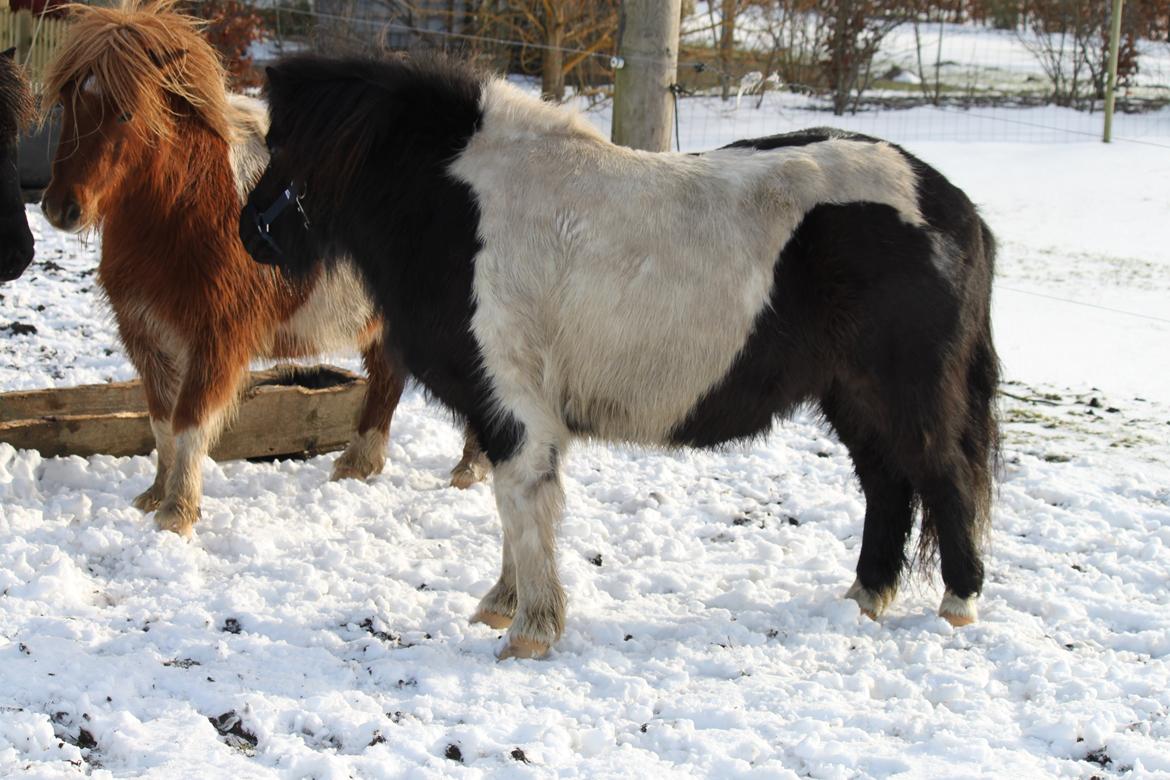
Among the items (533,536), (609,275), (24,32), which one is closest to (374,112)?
(609,275)

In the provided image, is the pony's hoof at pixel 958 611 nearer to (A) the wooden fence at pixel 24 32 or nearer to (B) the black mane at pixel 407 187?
(B) the black mane at pixel 407 187

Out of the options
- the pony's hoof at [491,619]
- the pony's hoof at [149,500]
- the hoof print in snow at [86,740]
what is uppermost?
the pony's hoof at [149,500]

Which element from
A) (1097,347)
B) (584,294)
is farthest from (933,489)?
(1097,347)

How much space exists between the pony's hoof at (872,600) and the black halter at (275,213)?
2256 mm

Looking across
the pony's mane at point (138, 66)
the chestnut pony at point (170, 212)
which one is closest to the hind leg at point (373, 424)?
the chestnut pony at point (170, 212)

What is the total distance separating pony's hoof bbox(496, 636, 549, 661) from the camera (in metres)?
3.62

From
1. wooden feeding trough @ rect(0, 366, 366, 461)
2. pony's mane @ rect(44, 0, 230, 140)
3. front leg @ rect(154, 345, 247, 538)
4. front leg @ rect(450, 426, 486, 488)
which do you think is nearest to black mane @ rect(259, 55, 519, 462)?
pony's mane @ rect(44, 0, 230, 140)

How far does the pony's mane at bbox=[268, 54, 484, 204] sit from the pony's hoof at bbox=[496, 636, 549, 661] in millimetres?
1539

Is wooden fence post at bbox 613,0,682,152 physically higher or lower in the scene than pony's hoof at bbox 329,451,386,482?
higher

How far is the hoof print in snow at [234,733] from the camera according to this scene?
299cm

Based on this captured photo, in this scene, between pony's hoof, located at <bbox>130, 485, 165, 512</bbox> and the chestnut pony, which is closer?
the chestnut pony

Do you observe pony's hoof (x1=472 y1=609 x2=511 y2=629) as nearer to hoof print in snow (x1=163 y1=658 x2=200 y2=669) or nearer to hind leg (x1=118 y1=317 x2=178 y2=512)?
hoof print in snow (x1=163 y1=658 x2=200 y2=669)

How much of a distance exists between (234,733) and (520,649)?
36.0 inches

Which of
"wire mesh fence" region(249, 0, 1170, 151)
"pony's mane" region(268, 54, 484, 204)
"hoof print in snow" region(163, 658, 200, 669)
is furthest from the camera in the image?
"wire mesh fence" region(249, 0, 1170, 151)
